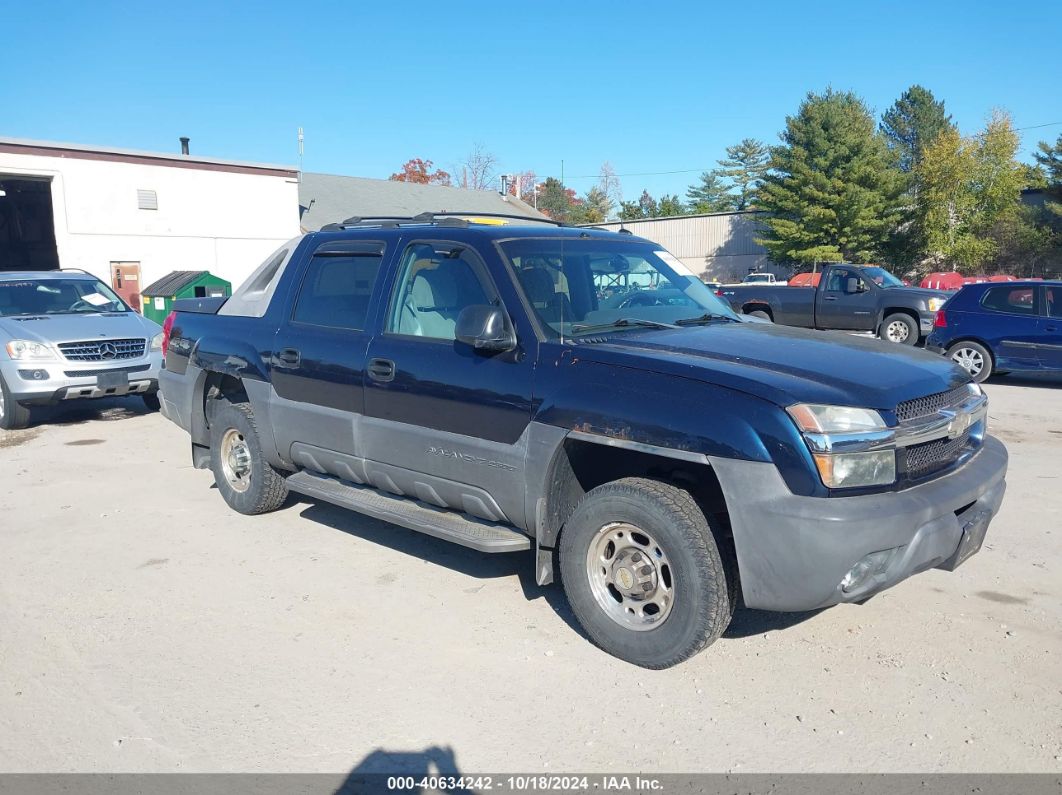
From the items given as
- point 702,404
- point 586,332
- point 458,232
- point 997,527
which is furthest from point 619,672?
point 997,527

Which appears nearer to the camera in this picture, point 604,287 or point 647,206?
point 604,287

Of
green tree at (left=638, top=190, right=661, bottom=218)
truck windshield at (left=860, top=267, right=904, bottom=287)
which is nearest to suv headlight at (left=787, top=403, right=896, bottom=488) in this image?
truck windshield at (left=860, top=267, right=904, bottom=287)

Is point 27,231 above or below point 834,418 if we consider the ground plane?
above

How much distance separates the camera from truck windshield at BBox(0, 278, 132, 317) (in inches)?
405

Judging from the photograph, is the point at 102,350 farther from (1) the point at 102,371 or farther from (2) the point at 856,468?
(2) the point at 856,468

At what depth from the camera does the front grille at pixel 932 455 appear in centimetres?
368

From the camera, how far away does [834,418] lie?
3.42m

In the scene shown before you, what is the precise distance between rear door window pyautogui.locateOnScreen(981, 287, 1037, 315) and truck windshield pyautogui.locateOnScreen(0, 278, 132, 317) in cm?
1194

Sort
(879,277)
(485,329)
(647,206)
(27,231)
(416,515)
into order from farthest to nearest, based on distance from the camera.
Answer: (647,206)
(27,231)
(879,277)
(416,515)
(485,329)

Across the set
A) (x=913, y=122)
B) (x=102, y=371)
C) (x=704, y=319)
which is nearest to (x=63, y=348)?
(x=102, y=371)

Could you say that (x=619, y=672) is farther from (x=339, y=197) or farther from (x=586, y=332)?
(x=339, y=197)

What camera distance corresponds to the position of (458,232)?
4758 mm

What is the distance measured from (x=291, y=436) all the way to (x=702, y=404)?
303 cm

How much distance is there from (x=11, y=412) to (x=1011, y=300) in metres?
13.1
